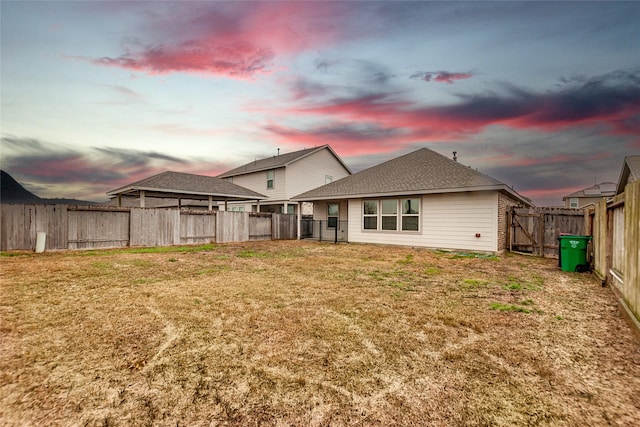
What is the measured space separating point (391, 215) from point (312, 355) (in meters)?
12.5

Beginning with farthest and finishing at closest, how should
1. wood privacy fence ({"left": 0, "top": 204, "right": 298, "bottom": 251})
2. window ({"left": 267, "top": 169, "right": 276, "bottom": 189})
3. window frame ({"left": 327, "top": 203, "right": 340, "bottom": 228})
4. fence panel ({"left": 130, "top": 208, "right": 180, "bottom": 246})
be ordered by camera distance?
1. window ({"left": 267, "top": 169, "right": 276, "bottom": 189})
2. window frame ({"left": 327, "top": 203, "right": 340, "bottom": 228})
3. fence panel ({"left": 130, "top": 208, "right": 180, "bottom": 246})
4. wood privacy fence ({"left": 0, "top": 204, "right": 298, "bottom": 251})

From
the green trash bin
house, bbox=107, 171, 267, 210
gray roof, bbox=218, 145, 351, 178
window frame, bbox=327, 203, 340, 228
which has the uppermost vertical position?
gray roof, bbox=218, 145, 351, 178

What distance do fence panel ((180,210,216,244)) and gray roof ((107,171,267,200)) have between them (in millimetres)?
2057

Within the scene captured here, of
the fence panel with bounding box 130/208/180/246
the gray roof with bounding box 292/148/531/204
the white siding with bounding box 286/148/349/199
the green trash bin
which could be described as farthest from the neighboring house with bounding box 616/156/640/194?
the fence panel with bounding box 130/208/180/246

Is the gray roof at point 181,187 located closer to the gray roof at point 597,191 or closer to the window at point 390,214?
the window at point 390,214

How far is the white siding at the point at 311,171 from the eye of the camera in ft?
76.6

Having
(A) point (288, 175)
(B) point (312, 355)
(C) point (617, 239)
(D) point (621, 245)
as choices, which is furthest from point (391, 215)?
(B) point (312, 355)

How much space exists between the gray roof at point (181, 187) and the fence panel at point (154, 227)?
1.99 metres

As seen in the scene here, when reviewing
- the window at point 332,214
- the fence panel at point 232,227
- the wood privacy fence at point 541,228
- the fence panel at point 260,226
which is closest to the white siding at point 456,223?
the wood privacy fence at point 541,228

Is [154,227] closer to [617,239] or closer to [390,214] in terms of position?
[390,214]

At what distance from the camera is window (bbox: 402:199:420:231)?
13.8 m

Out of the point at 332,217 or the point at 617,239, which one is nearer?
the point at 617,239

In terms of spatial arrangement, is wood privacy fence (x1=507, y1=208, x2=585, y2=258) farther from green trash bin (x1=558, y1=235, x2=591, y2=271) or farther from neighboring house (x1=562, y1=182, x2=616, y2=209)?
neighboring house (x1=562, y1=182, x2=616, y2=209)

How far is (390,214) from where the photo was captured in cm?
1480
